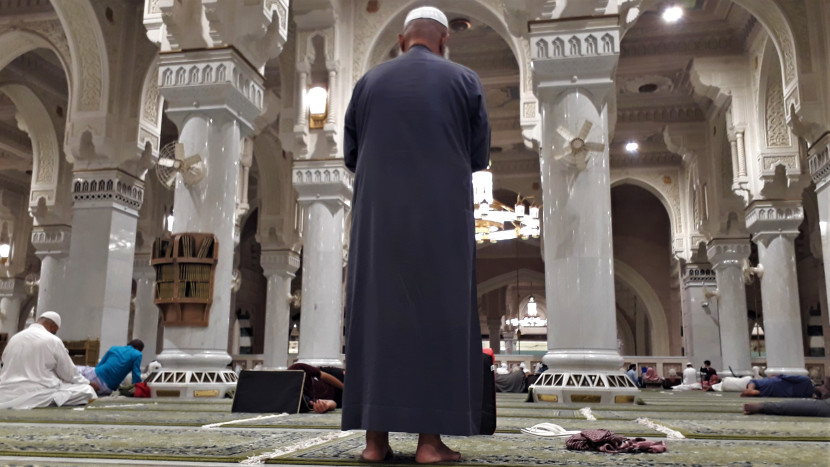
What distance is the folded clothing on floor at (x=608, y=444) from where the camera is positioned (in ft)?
6.52

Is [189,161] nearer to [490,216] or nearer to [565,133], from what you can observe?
[565,133]

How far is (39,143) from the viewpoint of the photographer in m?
10.5

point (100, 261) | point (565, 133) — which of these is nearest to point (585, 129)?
point (565, 133)

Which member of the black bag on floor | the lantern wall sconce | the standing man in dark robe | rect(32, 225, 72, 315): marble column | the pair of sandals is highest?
the lantern wall sconce

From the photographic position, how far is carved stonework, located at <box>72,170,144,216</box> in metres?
7.93

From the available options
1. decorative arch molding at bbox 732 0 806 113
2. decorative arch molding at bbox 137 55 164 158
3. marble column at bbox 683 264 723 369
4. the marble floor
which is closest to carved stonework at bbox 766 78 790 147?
decorative arch molding at bbox 732 0 806 113

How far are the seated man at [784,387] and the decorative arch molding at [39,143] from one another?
9.33 m

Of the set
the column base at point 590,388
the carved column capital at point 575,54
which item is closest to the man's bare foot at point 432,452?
the column base at point 590,388

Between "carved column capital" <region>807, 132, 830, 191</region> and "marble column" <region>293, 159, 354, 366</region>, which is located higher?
"carved column capital" <region>807, 132, 830, 191</region>

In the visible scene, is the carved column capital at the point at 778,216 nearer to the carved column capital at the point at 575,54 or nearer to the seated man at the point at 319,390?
the carved column capital at the point at 575,54

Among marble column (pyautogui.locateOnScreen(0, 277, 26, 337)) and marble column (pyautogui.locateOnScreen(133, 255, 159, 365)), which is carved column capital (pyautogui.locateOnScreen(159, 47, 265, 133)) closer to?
marble column (pyautogui.locateOnScreen(133, 255, 159, 365))

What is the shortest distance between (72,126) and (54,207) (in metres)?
2.32

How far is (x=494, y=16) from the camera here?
8.15 meters

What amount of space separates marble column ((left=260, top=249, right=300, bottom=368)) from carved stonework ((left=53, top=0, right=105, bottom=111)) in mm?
4021
